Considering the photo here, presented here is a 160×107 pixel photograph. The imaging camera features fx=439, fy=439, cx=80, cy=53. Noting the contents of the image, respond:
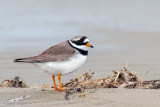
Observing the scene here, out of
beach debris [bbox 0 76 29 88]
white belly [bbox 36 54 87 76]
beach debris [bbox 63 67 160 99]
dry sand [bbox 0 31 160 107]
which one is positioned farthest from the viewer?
beach debris [bbox 0 76 29 88]

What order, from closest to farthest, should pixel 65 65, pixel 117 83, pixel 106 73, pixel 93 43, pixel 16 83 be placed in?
pixel 65 65 < pixel 117 83 < pixel 16 83 < pixel 106 73 < pixel 93 43

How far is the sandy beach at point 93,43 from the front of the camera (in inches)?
228

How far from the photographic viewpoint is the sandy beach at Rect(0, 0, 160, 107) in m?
5.80

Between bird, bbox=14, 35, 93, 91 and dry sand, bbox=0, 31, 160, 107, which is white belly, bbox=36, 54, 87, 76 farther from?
dry sand, bbox=0, 31, 160, 107

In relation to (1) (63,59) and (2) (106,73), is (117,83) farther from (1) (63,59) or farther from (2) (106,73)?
(2) (106,73)

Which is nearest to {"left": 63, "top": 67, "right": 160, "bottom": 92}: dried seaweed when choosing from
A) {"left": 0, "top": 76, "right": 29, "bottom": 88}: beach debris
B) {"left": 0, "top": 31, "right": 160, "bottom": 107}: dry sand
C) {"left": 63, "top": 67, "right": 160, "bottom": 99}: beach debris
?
{"left": 63, "top": 67, "right": 160, "bottom": 99}: beach debris

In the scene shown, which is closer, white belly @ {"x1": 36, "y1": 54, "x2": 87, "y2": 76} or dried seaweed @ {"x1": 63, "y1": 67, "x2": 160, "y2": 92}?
white belly @ {"x1": 36, "y1": 54, "x2": 87, "y2": 76}

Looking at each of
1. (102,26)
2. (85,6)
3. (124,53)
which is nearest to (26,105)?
(124,53)

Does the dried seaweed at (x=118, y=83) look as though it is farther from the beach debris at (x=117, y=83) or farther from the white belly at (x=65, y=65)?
the white belly at (x=65, y=65)

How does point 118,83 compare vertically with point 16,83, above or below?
below

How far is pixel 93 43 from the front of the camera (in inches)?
556

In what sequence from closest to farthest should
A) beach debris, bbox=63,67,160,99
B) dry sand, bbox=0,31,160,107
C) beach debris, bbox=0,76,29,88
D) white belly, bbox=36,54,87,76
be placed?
dry sand, bbox=0,31,160,107 → white belly, bbox=36,54,87,76 → beach debris, bbox=63,67,160,99 → beach debris, bbox=0,76,29,88

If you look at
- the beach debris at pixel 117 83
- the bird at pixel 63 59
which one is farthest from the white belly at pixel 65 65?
the beach debris at pixel 117 83

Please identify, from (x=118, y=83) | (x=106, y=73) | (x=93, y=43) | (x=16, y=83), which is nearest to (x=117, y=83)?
(x=118, y=83)
